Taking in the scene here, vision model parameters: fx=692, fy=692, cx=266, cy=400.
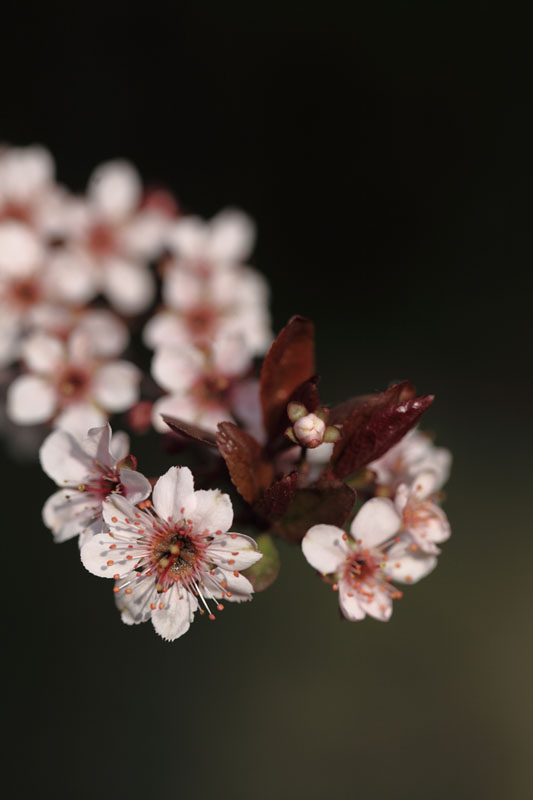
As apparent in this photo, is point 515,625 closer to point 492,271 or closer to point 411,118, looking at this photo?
point 492,271

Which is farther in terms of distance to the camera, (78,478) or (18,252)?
(18,252)

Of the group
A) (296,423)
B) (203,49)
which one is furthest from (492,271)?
(296,423)

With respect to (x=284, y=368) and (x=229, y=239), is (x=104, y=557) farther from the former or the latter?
(x=229, y=239)

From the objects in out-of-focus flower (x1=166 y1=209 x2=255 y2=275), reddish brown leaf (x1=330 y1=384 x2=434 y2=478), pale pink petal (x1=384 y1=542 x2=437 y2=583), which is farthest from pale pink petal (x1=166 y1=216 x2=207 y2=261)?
pale pink petal (x1=384 y1=542 x2=437 y2=583)

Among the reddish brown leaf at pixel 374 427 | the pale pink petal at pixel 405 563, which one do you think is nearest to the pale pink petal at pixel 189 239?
the reddish brown leaf at pixel 374 427

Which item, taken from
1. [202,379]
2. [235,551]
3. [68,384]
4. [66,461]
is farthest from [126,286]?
[235,551]
